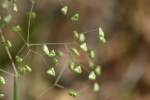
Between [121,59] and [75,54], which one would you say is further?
[121,59]

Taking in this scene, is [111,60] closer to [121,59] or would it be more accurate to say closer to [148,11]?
[121,59]

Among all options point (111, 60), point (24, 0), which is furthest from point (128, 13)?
point (24, 0)

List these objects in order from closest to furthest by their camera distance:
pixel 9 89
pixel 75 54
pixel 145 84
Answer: pixel 75 54 < pixel 9 89 < pixel 145 84

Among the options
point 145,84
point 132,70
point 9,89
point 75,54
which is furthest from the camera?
point 145,84

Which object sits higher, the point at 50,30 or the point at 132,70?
the point at 50,30

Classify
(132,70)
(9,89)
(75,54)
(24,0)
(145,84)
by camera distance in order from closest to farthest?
(75,54) → (24,0) → (9,89) → (132,70) → (145,84)

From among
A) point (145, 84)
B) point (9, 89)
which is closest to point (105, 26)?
point (145, 84)

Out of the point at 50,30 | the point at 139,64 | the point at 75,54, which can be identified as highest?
the point at 50,30

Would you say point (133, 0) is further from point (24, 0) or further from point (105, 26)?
point (24, 0)

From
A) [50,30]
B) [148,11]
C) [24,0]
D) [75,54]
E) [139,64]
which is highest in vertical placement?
[148,11]
